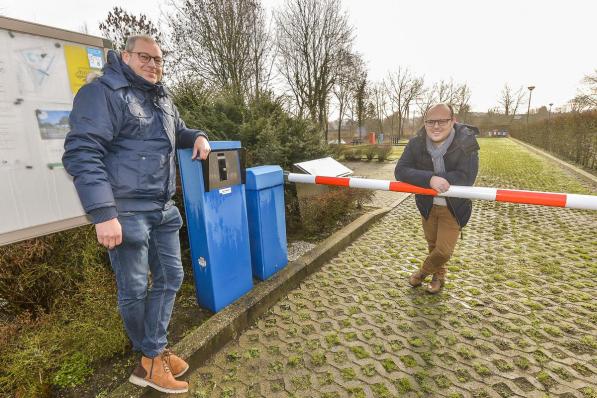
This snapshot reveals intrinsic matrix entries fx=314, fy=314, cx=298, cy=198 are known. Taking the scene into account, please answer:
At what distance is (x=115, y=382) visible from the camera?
1.96 m

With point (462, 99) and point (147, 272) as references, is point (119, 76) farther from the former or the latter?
point (462, 99)

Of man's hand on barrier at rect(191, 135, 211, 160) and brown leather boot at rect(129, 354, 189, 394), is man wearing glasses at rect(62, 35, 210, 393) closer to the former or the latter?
brown leather boot at rect(129, 354, 189, 394)

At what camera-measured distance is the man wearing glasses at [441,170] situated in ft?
8.57

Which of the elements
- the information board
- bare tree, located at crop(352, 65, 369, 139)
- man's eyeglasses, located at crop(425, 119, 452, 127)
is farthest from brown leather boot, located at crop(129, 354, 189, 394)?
bare tree, located at crop(352, 65, 369, 139)

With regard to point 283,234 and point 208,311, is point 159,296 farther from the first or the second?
point 283,234

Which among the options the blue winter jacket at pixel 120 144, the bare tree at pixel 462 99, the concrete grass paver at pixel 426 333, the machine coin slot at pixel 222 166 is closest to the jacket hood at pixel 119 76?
the blue winter jacket at pixel 120 144

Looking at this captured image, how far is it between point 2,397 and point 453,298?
134 inches

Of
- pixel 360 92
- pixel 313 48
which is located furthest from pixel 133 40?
pixel 360 92

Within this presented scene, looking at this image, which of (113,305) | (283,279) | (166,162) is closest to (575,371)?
(283,279)

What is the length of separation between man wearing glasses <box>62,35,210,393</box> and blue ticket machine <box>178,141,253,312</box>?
40cm

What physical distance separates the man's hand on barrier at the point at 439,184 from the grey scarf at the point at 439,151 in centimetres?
23

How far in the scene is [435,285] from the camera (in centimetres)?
314

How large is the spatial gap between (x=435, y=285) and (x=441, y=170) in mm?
1192

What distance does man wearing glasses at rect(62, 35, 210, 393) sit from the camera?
59.0 inches
